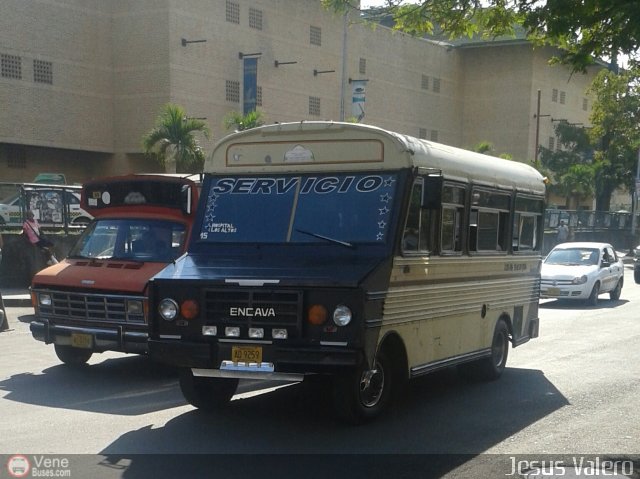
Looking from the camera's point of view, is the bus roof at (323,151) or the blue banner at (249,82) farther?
the blue banner at (249,82)

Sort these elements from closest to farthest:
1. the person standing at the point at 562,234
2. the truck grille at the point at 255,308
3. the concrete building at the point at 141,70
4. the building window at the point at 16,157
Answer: the truck grille at the point at 255,308, the concrete building at the point at 141,70, the person standing at the point at 562,234, the building window at the point at 16,157

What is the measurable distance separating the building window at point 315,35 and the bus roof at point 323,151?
1659 inches

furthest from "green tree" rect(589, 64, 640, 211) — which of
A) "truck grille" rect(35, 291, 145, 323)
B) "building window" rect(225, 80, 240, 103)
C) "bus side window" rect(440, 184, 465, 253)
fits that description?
"building window" rect(225, 80, 240, 103)

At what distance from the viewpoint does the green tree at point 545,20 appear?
916 centimetres

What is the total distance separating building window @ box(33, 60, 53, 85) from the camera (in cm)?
4119

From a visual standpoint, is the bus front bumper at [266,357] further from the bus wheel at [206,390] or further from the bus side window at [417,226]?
the bus side window at [417,226]

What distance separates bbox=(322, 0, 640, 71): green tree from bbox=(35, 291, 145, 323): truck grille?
15.2 ft

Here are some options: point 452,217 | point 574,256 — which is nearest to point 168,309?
point 452,217

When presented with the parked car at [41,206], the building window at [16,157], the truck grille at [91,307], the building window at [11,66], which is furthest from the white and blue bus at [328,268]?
the building window at [16,157]

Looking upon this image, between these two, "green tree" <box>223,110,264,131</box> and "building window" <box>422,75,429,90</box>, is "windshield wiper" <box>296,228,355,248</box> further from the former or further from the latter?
"building window" <box>422,75,429,90</box>

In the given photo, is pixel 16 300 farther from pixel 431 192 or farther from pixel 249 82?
pixel 249 82

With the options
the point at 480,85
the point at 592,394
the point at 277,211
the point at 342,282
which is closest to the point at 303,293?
the point at 342,282

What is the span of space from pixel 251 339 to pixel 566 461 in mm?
2871

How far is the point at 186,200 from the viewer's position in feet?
32.9
